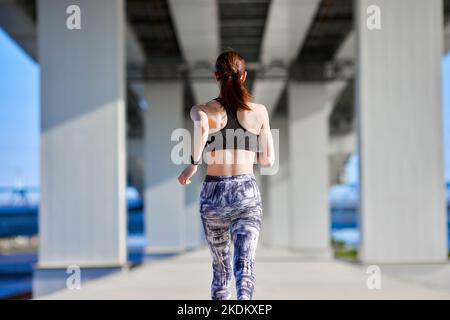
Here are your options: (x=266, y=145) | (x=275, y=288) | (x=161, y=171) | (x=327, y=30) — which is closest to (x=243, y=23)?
(x=327, y=30)

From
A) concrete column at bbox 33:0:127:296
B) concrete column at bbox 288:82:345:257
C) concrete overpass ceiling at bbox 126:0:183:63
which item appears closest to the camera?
concrete column at bbox 33:0:127:296

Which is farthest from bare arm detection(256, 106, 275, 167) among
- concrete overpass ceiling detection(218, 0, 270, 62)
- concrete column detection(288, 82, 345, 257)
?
concrete column detection(288, 82, 345, 257)

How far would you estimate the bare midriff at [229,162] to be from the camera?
3.83 metres

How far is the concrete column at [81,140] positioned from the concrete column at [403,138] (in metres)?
4.64

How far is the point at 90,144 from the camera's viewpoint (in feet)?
43.5

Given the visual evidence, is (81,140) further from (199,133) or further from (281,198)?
(281,198)

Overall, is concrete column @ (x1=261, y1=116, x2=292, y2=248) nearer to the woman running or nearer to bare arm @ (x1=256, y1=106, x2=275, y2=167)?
bare arm @ (x1=256, y1=106, x2=275, y2=167)

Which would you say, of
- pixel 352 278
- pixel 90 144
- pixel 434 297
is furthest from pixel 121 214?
pixel 434 297

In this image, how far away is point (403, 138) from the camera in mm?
12867

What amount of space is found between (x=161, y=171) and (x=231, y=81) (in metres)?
23.0

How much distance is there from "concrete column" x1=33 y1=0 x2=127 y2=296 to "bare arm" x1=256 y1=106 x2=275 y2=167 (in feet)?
31.2

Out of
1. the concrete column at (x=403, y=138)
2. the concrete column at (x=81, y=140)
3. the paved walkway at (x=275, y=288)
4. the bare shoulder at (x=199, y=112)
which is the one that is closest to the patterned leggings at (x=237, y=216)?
the bare shoulder at (x=199, y=112)

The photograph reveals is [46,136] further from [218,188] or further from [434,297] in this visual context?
[218,188]

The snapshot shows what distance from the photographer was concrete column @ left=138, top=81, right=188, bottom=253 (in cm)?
2634
